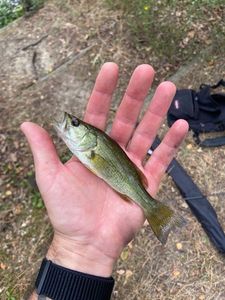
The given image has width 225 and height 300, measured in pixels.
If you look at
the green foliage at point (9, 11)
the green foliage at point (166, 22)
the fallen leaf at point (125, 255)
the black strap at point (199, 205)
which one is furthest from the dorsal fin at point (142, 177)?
the green foliage at point (9, 11)

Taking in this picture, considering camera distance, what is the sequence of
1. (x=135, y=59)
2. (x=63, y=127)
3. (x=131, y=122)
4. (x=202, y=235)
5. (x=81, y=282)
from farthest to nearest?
(x=135, y=59)
(x=202, y=235)
(x=131, y=122)
(x=63, y=127)
(x=81, y=282)

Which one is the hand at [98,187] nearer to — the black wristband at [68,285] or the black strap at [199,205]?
the black wristband at [68,285]

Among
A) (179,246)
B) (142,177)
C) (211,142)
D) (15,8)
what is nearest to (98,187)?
(142,177)

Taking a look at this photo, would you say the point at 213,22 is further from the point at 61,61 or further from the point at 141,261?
the point at 141,261

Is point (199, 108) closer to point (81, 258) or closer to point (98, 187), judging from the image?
point (98, 187)

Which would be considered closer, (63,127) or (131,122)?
(63,127)

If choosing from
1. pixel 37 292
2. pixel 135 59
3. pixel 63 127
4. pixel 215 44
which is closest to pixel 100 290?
pixel 37 292
